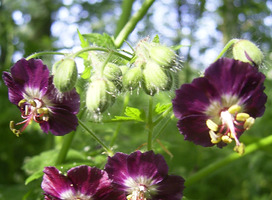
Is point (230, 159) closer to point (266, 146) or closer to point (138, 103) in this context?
point (266, 146)

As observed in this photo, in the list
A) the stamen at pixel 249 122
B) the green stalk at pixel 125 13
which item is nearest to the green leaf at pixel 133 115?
the stamen at pixel 249 122

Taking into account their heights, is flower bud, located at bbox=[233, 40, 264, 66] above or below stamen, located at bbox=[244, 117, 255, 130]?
above

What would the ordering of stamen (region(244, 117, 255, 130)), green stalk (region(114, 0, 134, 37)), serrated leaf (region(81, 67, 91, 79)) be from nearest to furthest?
stamen (region(244, 117, 255, 130)) < serrated leaf (region(81, 67, 91, 79)) < green stalk (region(114, 0, 134, 37))

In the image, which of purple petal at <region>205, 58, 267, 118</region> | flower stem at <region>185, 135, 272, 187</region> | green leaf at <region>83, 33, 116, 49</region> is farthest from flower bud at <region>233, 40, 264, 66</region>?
flower stem at <region>185, 135, 272, 187</region>

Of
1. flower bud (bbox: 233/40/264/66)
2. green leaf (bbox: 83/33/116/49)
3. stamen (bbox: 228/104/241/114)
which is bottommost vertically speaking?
stamen (bbox: 228/104/241/114)

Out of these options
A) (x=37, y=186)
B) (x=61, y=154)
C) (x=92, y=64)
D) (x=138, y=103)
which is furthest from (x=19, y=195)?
(x=92, y=64)

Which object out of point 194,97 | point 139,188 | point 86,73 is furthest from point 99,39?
point 139,188

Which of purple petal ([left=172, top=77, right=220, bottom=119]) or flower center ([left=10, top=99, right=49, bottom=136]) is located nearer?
purple petal ([left=172, top=77, right=220, bottom=119])

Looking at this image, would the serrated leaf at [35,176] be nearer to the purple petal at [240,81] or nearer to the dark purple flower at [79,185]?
the dark purple flower at [79,185]

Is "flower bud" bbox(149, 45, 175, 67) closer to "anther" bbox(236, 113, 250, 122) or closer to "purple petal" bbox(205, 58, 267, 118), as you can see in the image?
"purple petal" bbox(205, 58, 267, 118)
